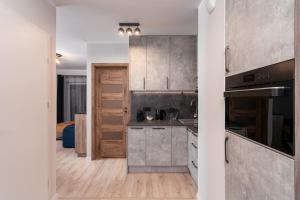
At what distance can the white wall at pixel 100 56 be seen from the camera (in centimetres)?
505

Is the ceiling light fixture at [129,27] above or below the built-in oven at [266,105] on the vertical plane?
above

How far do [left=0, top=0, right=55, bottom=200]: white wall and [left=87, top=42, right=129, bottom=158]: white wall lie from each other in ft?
6.98

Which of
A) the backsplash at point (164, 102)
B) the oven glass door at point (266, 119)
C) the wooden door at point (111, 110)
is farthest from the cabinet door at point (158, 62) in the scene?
the oven glass door at point (266, 119)

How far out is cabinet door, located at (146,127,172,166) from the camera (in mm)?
4141

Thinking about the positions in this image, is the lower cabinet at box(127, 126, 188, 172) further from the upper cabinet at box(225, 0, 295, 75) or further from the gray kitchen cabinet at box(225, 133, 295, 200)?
Result: the upper cabinet at box(225, 0, 295, 75)

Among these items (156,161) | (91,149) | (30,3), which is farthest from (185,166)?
(30,3)

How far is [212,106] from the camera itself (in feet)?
7.28

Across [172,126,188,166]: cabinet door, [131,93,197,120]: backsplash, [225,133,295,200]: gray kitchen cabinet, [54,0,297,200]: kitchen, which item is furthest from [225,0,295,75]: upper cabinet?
[131,93,197,120]: backsplash

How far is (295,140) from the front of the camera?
3.12ft

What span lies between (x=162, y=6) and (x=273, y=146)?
2345 mm

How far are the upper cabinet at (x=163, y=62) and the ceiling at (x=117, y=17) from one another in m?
0.19

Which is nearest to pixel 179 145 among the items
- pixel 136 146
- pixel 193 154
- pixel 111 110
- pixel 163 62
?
pixel 193 154

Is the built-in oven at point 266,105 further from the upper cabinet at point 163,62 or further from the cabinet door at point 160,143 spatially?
the upper cabinet at point 163,62

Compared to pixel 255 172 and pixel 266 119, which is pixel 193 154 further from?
pixel 266 119
